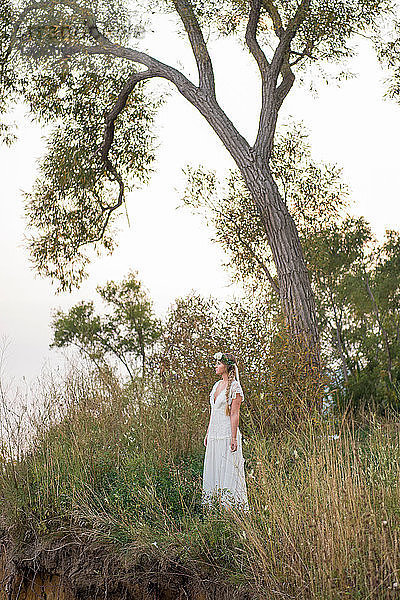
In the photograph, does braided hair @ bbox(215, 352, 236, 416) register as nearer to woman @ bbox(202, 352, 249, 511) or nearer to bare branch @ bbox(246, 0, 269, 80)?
woman @ bbox(202, 352, 249, 511)

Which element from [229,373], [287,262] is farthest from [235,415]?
[287,262]

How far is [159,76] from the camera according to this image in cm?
1452

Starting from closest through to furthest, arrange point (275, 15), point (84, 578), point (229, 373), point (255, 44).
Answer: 1. point (84, 578)
2. point (229, 373)
3. point (275, 15)
4. point (255, 44)

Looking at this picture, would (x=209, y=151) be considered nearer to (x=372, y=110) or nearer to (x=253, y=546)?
(x=372, y=110)

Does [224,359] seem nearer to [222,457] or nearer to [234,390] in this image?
[234,390]

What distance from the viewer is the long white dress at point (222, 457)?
7516 millimetres

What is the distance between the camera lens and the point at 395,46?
49.0 feet

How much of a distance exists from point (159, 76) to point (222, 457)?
9533 mm

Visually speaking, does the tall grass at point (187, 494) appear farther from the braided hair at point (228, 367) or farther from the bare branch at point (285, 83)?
the bare branch at point (285, 83)

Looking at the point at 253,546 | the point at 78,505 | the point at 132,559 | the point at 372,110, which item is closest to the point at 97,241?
the point at 372,110

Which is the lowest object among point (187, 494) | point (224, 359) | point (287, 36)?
point (187, 494)

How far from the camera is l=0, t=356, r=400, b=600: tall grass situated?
16.8ft

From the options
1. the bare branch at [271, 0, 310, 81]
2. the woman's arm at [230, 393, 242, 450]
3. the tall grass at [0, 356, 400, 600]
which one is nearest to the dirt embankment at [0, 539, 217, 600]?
the tall grass at [0, 356, 400, 600]

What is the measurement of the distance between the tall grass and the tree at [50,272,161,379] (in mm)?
17244
